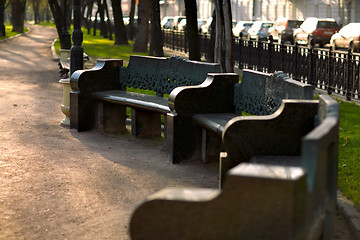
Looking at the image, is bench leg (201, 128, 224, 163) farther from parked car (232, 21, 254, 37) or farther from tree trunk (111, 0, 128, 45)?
parked car (232, 21, 254, 37)

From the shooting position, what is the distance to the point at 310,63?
15734 millimetres

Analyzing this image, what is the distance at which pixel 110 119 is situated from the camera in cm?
1010

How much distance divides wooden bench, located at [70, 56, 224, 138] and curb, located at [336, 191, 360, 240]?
3.27 meters

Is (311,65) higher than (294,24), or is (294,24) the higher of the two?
Result: (294,24)

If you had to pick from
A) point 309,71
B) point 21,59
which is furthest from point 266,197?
point 21,59

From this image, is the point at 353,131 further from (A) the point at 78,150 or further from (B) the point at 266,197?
(B) the point at 266,197

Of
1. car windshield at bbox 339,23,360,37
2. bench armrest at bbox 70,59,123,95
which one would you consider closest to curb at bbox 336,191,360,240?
bench armrest at bbox 70,59,123,95

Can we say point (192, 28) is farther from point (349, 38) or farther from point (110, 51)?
point (349, 38)

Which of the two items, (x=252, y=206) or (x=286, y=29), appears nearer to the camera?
(x=252, y=206)

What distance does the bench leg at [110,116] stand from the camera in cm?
1005

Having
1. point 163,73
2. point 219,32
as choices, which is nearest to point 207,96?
point 163,73

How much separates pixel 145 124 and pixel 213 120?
7.32ft

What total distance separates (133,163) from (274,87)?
1.96 m

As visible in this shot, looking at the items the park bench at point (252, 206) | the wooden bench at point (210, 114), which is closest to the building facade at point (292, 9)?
the wooden bench at point (210, 114)
